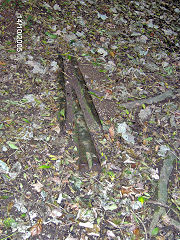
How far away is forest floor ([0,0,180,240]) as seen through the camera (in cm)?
284

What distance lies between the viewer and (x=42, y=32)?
4.76m

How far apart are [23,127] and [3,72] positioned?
42.8 inches

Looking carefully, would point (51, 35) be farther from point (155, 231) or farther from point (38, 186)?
point (155, 231)

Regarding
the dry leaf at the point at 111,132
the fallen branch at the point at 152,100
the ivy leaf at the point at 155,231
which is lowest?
the ivy leaf at the point at 155,231

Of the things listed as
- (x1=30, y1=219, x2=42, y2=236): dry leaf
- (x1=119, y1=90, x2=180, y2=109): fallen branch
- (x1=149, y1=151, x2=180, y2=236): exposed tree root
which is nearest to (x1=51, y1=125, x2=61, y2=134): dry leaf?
(x1=119, y1=90, x2=180, y2=109): fallen branch

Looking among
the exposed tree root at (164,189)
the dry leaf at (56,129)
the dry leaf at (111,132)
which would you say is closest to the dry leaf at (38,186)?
the dry leaf at (56,129)

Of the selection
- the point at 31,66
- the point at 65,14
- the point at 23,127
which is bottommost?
the point at 23,127

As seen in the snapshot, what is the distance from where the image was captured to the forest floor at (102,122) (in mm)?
→ 2836

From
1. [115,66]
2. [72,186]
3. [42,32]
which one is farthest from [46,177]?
[42,32]

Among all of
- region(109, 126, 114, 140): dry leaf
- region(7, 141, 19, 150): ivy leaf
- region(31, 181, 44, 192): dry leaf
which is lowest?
region(31, 181, 44, 192): dry leaf

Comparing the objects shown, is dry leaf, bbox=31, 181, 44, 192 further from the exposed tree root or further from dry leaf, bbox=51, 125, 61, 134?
the exposed tree root

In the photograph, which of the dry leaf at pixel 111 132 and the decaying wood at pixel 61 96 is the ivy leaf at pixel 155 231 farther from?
the decaying wood at pixel 61 96

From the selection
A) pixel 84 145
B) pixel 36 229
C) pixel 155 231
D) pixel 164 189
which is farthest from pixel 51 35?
pixel 155 231

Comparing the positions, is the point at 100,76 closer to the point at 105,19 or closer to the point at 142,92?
the point at 142,92
